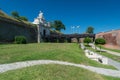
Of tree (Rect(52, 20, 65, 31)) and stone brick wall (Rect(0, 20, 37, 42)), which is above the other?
tree (Rect(52, 20, 65, 31))

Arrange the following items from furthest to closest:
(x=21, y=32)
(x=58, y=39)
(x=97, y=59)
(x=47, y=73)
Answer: (x=58, y=39)
(x=21, y=32)
(x=97, y=59)
(x=47, y=73)

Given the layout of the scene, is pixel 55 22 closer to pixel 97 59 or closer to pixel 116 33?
pixel 116 33

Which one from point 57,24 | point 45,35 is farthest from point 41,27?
point 57,24

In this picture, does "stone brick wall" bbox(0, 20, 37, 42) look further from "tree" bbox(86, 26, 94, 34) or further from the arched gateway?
"tree" bbox(86, 26, 94, 34)

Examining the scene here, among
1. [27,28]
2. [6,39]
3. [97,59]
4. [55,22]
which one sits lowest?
[97,59]

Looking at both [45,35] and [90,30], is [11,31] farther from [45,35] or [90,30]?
[90,30]

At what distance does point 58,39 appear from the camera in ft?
179

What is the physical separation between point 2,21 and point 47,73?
26.4m

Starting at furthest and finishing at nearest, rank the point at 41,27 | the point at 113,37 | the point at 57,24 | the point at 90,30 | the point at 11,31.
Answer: the point at 90,30
the point at 57,24
the point at 41,27
the point at 113,37
the point at 11,31

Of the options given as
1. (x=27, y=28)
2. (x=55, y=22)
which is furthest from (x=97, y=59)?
(x=55, y=22)

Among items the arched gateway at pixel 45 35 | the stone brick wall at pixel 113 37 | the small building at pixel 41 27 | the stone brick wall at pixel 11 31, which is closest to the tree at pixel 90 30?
the arched gateway at pixel 45 35

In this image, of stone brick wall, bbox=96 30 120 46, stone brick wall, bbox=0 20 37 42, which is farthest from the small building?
stone brick wall, bbox=96 30 120 46

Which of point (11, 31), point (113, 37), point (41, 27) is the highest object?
point (41, 27)

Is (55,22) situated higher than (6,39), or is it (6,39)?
(55,22)
